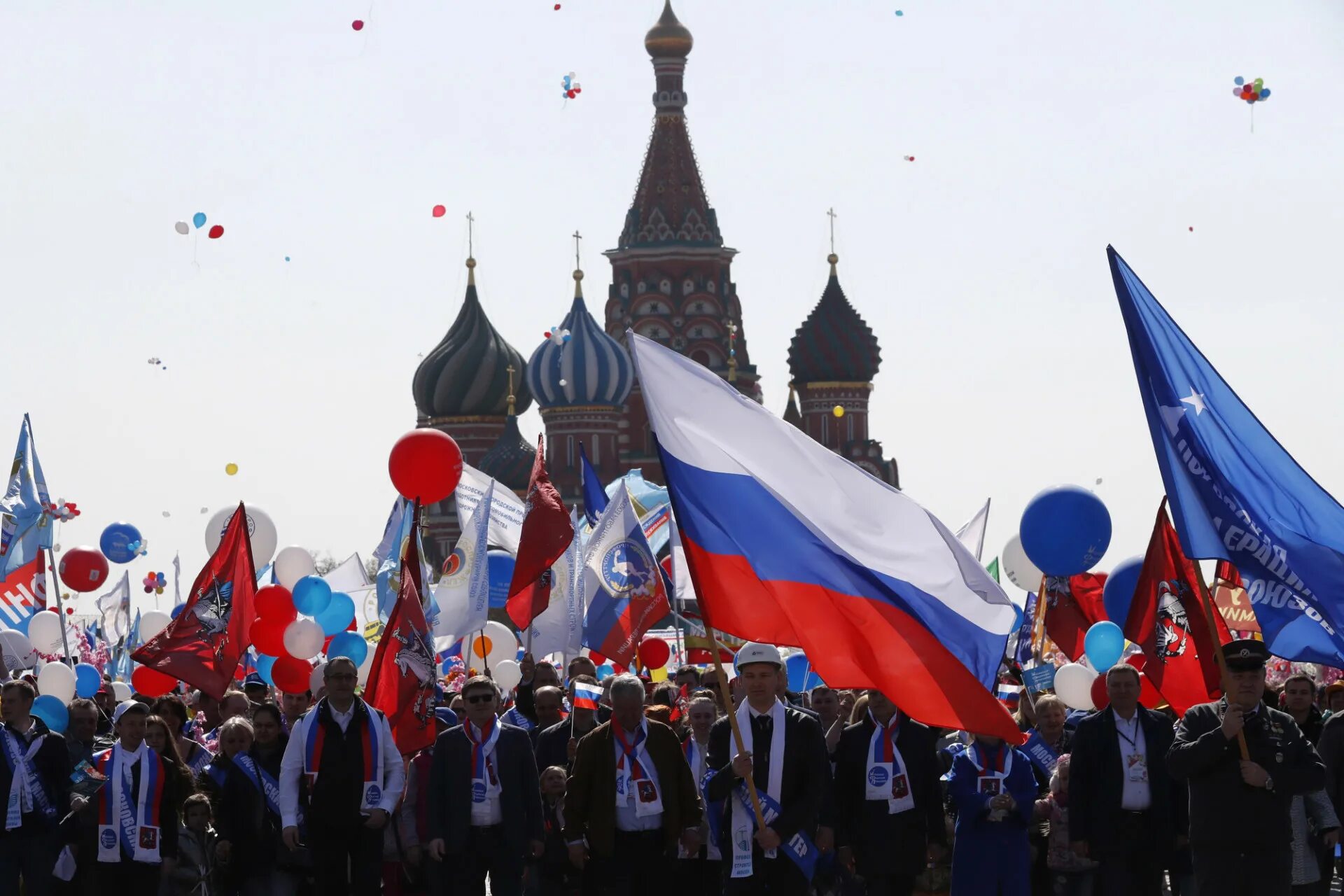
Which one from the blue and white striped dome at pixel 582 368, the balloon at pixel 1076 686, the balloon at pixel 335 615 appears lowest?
the balloon at pixel 1076 686

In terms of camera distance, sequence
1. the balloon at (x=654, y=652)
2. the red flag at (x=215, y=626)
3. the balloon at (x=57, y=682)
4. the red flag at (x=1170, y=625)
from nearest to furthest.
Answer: the red flag at (x=1170, y=625) < the red flag at (x=215, y=626) < the balloon at (x=57, y=682) < the balloon at (x=654, y=652)

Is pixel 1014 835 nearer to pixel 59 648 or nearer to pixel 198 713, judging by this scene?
pixel 198 713

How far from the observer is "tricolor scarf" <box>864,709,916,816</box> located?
10.2 meters

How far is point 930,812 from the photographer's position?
10.2 metres

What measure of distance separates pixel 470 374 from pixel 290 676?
5437 centimetres

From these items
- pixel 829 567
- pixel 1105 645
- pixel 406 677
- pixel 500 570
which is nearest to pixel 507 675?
pixel 1105 645

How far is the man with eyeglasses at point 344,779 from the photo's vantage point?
9734 mm

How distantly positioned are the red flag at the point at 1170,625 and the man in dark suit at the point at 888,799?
3272 millimetres

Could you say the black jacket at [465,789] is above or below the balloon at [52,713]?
below

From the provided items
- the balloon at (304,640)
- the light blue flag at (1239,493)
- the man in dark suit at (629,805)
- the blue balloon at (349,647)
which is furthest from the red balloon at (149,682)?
the light blue flag at (1239,493)

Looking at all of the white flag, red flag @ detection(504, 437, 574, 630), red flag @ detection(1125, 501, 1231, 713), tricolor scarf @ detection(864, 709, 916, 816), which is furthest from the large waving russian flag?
the white flag

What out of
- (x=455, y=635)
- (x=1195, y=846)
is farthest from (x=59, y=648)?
(x=1195, y=846)

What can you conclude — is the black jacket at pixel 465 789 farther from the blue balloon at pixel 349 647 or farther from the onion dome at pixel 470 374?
the onion dome at pixel 470 374

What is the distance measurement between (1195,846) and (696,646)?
28.6 metres
